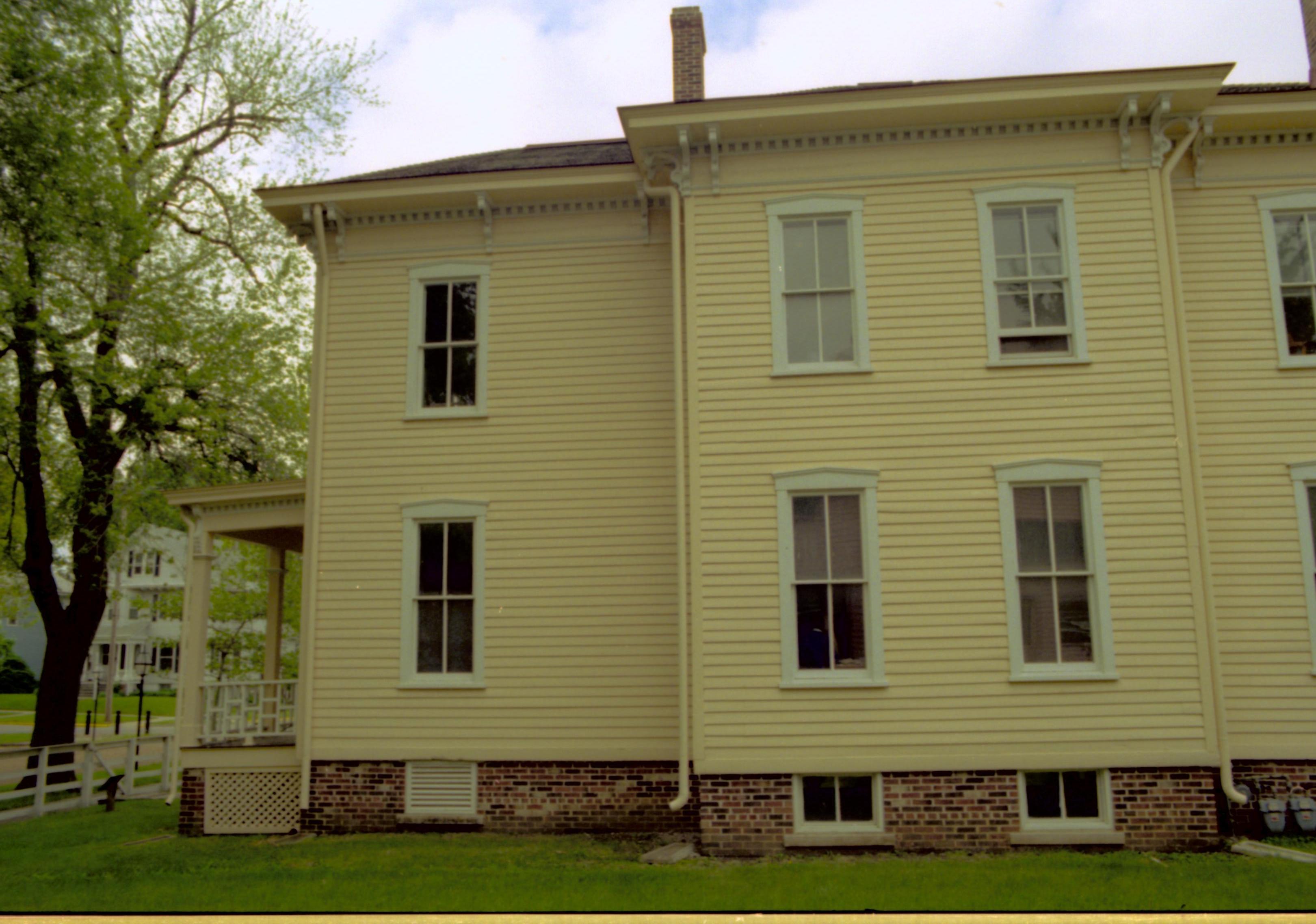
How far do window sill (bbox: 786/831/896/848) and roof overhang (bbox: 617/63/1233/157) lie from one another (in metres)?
7.32

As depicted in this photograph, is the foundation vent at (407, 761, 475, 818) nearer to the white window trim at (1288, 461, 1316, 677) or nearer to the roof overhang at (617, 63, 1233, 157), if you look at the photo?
the roof overhang at (617, 63, 1233, 157)

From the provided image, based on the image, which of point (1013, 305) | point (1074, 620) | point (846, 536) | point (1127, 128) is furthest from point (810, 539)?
point (1127, 128)

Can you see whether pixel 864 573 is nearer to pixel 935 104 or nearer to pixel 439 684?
pixel 935 104

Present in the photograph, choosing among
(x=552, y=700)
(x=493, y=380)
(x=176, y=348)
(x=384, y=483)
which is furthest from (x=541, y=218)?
(x=176, y=348)

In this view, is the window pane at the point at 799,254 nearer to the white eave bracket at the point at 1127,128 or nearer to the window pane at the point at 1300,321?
the white eave bracket at the point at 1127,128

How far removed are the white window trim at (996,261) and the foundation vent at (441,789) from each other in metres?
7.41

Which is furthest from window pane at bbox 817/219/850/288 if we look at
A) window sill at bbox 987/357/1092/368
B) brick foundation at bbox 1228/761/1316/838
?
brick foundation at bbox 1228/761/1316/838

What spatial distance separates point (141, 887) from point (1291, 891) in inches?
385

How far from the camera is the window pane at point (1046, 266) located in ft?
35.4

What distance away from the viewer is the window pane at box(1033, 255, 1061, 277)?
10805 millimetres

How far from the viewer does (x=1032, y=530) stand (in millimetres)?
10328

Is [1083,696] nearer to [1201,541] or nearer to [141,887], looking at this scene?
[1201,541]

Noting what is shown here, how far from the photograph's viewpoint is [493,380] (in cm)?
1225

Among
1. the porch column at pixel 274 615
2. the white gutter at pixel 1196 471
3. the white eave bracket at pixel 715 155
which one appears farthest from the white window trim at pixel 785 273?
the porch column at pixel 274 615
